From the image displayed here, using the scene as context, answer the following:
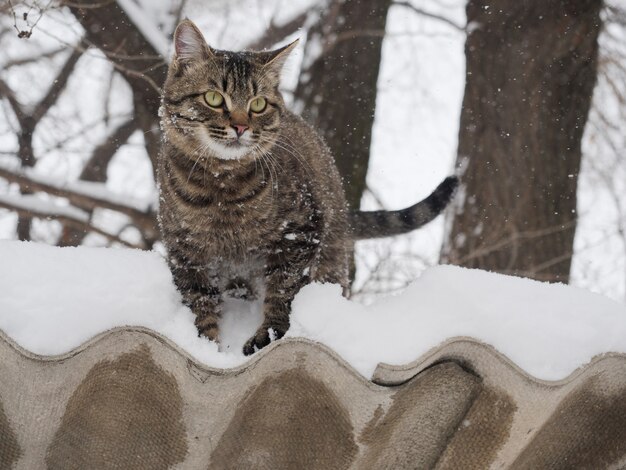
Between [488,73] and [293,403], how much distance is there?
4.28 m

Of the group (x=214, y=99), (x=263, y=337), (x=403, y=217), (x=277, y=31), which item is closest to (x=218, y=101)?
(x=214, y=99)

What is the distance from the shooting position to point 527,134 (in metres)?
5.38

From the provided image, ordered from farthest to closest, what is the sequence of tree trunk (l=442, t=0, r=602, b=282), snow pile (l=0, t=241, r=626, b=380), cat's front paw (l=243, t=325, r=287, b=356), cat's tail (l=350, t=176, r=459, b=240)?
tree trunk (l=442, t=0, r=602, b=282) → cat's tail (l=350, t=176, r=459, b=240) → cat's front paw (l=243, t=325, r=287, b=356) → snow pile (l=0, t=241, r=626, b=380)

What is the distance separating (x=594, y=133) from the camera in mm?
6906

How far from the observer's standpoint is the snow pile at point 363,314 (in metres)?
1.77

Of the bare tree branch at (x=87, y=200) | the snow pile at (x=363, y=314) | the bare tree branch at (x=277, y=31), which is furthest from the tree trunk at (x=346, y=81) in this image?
the snow pile at (x=363, y=314)

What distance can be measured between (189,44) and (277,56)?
0.32 m

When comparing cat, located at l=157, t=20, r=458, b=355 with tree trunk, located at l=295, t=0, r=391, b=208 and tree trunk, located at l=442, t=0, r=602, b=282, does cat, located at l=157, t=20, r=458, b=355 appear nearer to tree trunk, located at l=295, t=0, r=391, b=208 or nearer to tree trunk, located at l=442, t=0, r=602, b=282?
tree trunk, located at l=295, t=0, r=391, b=208

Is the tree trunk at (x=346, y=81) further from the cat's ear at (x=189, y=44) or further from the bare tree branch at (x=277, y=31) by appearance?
the cat's ear at (x=189, y=44)

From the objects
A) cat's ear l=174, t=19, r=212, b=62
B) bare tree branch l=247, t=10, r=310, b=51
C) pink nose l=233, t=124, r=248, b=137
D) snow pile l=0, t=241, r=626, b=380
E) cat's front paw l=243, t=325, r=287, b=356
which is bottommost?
cat's front paw l=243, t=325, r=287, b=356

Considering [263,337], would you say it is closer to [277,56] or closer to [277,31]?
[277,56]

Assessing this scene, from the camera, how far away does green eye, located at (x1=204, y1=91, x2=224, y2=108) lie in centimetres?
260

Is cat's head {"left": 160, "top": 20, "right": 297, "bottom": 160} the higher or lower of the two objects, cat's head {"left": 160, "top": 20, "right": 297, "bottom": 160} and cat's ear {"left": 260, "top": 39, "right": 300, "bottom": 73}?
the lower

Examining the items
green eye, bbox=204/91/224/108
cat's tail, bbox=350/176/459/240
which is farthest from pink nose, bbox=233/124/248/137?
cat's tail, bbox=350/176/459/240
